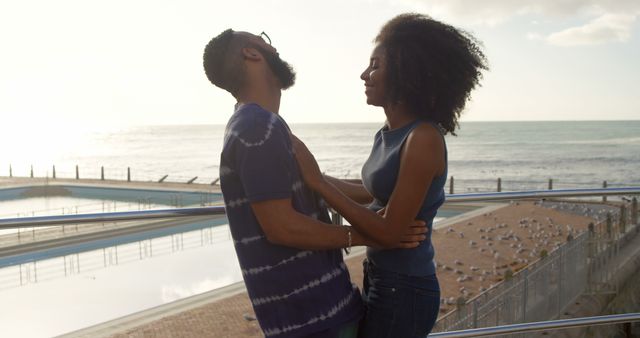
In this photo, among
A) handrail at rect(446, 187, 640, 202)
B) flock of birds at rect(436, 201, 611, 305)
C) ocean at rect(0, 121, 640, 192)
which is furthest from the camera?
ocean at rect(0, 121, 640, 192)

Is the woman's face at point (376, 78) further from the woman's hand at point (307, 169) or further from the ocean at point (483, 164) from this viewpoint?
the ocean at point (483, 164)

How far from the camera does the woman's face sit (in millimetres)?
1353

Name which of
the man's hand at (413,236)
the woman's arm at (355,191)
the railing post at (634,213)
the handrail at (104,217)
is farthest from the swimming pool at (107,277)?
the railing post at (634,213)

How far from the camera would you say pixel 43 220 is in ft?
5.37

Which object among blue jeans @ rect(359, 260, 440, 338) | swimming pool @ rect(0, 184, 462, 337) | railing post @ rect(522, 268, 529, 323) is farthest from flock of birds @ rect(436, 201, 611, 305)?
blue jeans @ rect(359, 260, 440, 338)

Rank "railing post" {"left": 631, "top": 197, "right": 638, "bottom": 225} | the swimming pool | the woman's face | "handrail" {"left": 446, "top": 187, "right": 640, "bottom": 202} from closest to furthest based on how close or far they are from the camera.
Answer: the woman's face < "handrail" {"left": 446, "top": 187, "right": 640, "bottom": 202} < the swimming pool < "railing post" {"left": 631, "top": 197, "right": 638, "bottom": 225}

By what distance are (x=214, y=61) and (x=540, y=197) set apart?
5.18ft

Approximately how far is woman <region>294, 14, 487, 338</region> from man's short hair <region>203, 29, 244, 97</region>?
216 millimetres

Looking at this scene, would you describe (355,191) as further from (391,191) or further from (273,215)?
(273,215)

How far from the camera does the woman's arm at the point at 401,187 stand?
3.99 feet

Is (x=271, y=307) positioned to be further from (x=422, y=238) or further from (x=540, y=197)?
(x=540, y=197)

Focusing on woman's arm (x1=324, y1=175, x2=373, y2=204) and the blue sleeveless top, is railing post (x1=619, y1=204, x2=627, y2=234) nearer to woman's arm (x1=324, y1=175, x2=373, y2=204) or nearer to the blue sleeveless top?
woman's arm (x1=324, y1=175, x2=373, y2=204)

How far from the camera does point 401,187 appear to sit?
1.22 m

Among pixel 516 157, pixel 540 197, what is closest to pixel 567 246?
pixel 540 197
